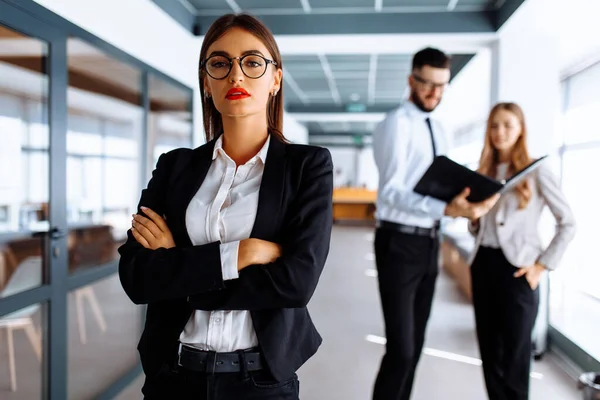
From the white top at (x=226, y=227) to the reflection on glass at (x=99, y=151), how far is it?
2.12 m

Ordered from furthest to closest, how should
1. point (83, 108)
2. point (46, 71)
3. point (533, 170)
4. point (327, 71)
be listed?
point (327, 71)
point (83, 108)
point (46, 71)
point (533, 170)

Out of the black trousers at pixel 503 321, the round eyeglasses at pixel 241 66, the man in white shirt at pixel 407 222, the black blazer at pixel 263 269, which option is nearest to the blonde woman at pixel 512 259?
the black trousers at pixel 503 321

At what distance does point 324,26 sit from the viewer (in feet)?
17.0

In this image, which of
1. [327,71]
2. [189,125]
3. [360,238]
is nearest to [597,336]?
[189,125]

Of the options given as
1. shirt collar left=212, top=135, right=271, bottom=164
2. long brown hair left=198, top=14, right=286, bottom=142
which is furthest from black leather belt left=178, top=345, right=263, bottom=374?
long brown hair left=198, top=14, right=286, bottom=142

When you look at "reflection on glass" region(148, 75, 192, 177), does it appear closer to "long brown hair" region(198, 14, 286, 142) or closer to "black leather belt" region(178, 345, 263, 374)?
"long brown hair" region(198, 14, 286, 142)

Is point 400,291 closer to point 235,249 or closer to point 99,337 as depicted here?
point 235,249

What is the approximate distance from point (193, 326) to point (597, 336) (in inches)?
154

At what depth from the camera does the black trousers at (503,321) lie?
2.59 m

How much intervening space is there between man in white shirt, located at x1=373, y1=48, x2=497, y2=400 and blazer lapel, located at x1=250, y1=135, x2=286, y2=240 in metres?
1.39

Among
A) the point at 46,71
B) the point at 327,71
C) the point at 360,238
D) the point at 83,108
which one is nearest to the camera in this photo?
the point at 46,71

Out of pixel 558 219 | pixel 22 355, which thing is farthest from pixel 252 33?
pixel 22 355

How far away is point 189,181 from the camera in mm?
1441

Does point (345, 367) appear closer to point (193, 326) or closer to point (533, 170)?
point (533, 170)
